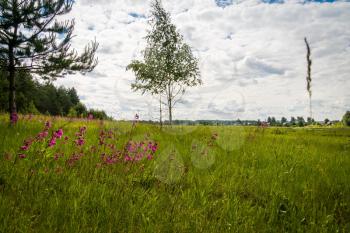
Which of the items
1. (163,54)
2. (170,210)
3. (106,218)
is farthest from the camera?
(163,54)

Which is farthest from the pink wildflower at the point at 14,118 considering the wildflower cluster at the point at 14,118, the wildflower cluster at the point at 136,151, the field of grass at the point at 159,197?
the wildflower cluster at the point at 136,151

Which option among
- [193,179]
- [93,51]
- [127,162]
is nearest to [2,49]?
[93,51]

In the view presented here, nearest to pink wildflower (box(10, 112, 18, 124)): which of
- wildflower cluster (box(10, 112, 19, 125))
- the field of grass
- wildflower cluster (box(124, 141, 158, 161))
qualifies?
wildflower cluster (box(10, 112, 19, 125))

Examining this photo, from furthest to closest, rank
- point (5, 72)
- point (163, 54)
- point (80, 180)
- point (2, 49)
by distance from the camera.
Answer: point (163, 54)
point (5, 72)
point (2, 49)
point (80, 180)

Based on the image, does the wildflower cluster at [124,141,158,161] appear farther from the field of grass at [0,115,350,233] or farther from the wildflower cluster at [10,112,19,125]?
the wildflower cluster at [10,112,19,125]

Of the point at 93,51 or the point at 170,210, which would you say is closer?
the point at 170,210

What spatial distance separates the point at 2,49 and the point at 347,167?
1180cm

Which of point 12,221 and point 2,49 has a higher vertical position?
point 2,49

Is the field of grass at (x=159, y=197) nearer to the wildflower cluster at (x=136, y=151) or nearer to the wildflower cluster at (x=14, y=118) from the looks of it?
the wildflower cluster at (x=136, y=151)

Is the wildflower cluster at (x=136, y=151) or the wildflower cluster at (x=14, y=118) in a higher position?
the wildflower cluster at (x=14, y=118)

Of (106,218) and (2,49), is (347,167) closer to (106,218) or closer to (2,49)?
(106,218)

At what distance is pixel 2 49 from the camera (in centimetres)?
1000

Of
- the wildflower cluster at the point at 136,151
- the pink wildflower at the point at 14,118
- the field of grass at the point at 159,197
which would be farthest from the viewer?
the pink wildflower at the point at 14,118

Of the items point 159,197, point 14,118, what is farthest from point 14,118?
point 159,197
